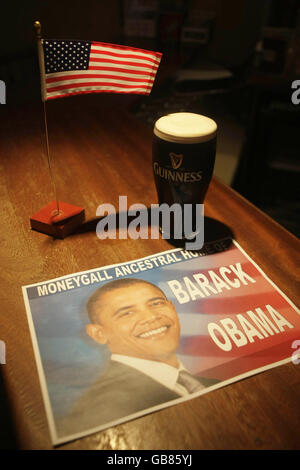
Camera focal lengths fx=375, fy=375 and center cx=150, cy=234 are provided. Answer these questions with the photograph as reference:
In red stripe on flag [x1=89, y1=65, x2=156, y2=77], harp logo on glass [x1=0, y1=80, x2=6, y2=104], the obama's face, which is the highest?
red stripe on flag [x1=89, y1=65, x2=156, y2=77]

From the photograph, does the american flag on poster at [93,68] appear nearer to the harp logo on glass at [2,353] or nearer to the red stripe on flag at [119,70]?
the red stripe on flag at [119,70]

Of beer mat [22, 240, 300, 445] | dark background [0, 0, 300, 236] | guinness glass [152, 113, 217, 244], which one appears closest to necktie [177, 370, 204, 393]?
beer mat [22, 240, 300, 445]

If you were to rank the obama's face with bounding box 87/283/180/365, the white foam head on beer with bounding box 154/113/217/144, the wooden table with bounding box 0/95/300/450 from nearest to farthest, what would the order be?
the wooden table with bounding box 0/95/300/450 < the obama's face with bounding box 87/283/180/365 < the white foam head on beer with bounding box 154/113/217/144

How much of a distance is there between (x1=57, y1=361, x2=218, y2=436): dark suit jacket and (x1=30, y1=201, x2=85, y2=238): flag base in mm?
413

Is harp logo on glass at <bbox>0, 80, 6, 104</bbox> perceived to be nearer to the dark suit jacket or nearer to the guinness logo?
the guinness logo

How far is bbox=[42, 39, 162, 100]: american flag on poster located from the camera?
2.85ft

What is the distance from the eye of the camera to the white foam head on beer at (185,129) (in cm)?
82

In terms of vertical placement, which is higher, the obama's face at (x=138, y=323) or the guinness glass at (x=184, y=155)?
the guinness glass at (x=184, y=155)

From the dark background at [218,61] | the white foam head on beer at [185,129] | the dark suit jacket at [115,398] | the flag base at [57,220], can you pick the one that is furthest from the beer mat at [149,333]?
the dark background at [218,61]

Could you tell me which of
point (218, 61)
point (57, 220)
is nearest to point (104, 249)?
point (57, 220)

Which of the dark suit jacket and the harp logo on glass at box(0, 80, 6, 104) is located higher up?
the harp logo on glass at box(0, 80, 6, 104)

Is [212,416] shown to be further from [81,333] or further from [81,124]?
[81,124]
